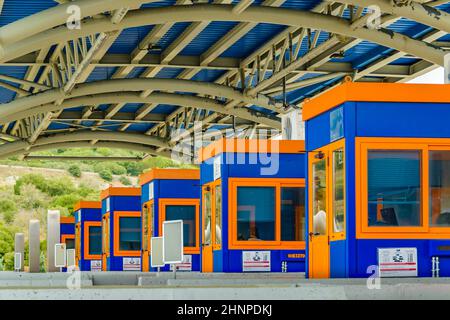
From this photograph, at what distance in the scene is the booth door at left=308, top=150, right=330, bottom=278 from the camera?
12867 mm

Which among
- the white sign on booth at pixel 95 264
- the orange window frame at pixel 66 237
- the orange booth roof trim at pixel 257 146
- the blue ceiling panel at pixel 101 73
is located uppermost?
the blue ceiling panel at pixel 101 73

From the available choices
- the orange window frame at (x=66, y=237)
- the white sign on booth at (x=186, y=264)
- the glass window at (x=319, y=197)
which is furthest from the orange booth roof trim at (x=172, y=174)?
the orange window frame at (x=66, y=237)

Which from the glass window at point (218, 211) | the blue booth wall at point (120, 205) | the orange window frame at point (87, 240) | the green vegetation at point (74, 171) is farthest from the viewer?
the green vegetation at point (74, 171)

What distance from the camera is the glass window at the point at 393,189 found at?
11.9 meters

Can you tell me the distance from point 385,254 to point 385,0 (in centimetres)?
1143

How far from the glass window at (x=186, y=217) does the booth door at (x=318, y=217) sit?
9.52 meters

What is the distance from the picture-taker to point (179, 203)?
2380 centimetres

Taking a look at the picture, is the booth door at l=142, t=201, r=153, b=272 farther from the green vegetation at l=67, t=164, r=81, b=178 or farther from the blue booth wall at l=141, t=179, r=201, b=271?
the green vegetation at l=67, t=164, r=81, b=178

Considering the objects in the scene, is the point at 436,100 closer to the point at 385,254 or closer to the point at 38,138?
the point at 385,254

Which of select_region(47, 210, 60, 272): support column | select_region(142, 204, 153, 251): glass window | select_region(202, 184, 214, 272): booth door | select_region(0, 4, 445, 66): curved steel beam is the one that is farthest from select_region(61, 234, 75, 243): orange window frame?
select_region(202, 184, 214, 272): booth door

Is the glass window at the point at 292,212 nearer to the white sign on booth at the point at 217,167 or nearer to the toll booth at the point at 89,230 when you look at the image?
the white sign on booth at the point at 217,167

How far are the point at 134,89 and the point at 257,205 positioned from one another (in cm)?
1597

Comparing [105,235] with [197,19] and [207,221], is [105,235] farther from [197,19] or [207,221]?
[207,221]

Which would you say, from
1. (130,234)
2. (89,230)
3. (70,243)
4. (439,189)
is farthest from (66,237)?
(439,189)
